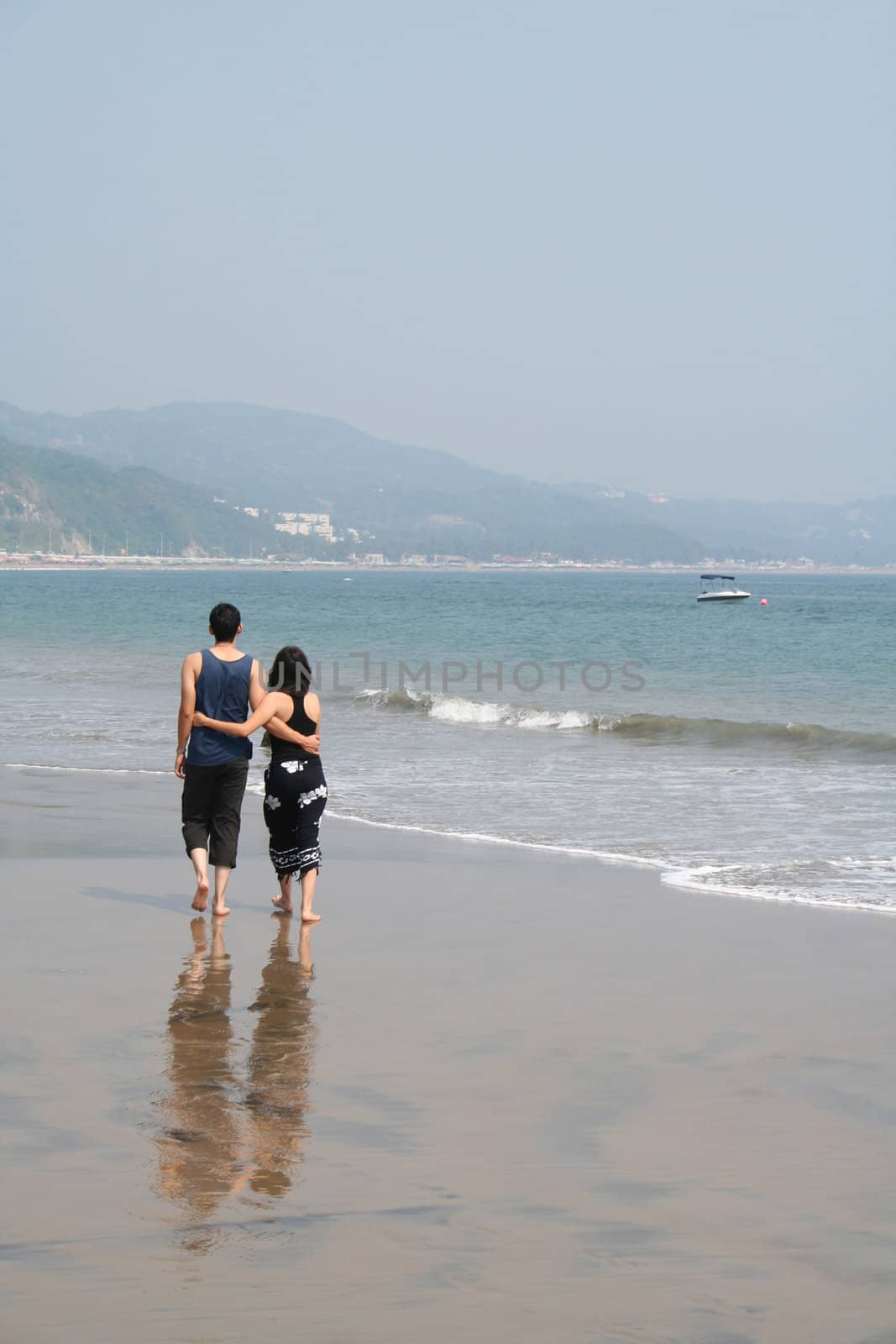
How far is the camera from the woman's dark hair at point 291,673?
24.2 ft

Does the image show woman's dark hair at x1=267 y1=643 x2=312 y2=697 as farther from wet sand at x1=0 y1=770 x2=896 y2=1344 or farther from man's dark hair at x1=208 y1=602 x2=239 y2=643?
wet sand at x1=0 y1=770 x2=896 y2=1344

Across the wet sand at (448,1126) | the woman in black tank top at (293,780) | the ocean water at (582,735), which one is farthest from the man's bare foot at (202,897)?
the ocean water at (582,735)

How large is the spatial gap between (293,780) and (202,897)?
32.0 inches

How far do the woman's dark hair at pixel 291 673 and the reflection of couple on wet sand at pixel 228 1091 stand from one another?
1.64 metres

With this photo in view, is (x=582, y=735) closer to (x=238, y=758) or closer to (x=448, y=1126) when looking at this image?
(x=238, y=758)

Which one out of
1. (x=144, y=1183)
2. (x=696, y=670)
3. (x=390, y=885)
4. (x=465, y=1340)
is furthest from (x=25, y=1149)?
(x=696, y=670)

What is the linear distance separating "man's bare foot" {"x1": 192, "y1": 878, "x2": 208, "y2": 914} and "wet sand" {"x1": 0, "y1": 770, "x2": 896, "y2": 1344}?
0.21 meters

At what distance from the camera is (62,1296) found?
321cm

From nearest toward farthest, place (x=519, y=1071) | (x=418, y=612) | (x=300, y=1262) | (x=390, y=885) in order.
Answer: (x=300, y=1262)
(x=519, y=1071)
(x=390, y=885)
(x=418, y=612)

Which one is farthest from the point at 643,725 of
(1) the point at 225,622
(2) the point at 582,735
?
(1) the point at 225,622

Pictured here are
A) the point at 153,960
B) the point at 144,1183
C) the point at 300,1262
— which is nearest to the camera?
the point at 300,1262

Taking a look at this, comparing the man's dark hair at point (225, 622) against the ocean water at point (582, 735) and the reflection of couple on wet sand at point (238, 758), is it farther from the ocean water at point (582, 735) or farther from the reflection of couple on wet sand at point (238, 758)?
the ocean water at point (582, 735)

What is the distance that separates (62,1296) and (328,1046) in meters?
1.96

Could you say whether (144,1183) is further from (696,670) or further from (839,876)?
(696,670)
